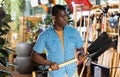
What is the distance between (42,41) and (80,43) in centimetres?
40

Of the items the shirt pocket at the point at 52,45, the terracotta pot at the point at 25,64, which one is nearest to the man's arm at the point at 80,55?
the shirt pocket at the point at 52,45

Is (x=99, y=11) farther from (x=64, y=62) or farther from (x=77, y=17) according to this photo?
(x=64, y=62)

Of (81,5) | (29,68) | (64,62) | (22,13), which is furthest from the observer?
(22,13)

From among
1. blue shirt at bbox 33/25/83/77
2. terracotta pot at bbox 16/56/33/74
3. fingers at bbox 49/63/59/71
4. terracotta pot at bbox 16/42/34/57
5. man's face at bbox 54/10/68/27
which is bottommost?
terracotta pot at bbox 16/56/33/74

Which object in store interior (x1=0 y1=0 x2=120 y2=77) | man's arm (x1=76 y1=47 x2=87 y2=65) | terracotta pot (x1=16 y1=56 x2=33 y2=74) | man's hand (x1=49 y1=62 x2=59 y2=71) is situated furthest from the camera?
terracotta pot (x1=16 y1=56 x2=33 y2=74)

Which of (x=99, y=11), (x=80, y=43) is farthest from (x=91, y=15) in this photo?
(x=80, y=43)

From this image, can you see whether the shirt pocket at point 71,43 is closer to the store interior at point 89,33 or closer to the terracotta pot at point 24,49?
the store interior at point 89,33

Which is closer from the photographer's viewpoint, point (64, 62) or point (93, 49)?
point (64, 62)

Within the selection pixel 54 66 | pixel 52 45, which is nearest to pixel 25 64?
pixel 52 45

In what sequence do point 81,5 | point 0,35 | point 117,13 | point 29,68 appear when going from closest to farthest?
1. point 0,35
2. point 117,13
3. point 81,5
4. point 29,68

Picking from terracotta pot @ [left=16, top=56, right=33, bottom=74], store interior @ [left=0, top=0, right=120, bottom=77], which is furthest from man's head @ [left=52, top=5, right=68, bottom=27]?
terracotta pot @ [left=16, top=56, right=33, bottom=74]

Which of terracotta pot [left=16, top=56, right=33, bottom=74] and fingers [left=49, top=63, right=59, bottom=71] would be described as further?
terracotta pot [left=16, top=56, right=33, bottom=74]

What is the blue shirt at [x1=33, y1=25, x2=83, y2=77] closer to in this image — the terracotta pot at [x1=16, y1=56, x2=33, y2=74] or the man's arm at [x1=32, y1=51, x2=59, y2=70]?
the man's arm at [x1=32, y1=51, x2=59, y2=70]

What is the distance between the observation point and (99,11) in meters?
5.86
